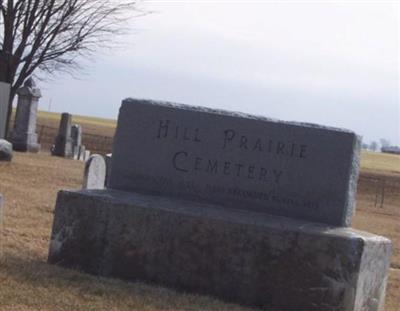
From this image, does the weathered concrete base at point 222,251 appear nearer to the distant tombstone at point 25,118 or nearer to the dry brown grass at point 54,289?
the dry brown grass at point 54,289

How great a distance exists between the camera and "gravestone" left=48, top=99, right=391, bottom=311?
6957mm

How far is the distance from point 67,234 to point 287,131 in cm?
202

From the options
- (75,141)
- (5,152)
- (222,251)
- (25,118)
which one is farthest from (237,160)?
(75,141)

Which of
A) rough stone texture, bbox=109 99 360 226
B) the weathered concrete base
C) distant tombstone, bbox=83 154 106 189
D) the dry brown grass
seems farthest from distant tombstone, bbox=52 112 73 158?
the weathered concrete base

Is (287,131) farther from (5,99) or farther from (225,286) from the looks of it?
(5,99)

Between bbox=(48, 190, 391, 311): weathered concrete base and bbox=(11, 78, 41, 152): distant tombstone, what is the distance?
18.8m

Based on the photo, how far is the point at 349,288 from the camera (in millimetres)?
6812

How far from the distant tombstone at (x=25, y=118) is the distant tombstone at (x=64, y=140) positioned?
2.00 meters

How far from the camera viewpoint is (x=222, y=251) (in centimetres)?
715

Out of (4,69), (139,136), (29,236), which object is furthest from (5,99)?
(139,136)

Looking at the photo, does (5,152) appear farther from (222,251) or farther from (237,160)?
(222,251)

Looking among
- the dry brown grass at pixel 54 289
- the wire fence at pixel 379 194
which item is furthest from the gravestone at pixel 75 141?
the dry brown grass at pixel 54 289

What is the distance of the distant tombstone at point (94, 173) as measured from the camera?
12.2m

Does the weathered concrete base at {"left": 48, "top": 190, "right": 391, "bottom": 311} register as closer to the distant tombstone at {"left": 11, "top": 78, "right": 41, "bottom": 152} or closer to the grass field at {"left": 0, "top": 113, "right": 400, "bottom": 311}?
the grass field at {"left": 0, "top": 113, "right": 400, "bottom": 311}
